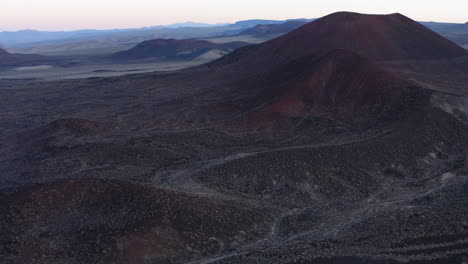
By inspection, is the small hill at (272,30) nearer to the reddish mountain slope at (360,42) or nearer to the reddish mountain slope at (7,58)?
the reddish mountain slope at (7,58)

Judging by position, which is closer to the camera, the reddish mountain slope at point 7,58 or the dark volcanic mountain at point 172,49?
the dark volcanic mountain at point 172,49

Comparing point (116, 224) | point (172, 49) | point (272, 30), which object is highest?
point (272, 30)

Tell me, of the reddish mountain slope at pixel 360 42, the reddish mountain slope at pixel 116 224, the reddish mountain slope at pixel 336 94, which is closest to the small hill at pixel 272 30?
A: the reddish mountain slope at pixel 360 42

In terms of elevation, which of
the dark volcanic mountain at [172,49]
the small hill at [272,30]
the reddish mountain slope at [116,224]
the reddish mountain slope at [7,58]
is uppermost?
the small hill at [272,30]

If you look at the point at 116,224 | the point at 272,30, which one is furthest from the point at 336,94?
the point at 272,30

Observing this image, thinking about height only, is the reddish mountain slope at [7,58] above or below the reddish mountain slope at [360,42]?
below

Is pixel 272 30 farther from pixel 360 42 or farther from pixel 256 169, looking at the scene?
pixel 256 169
